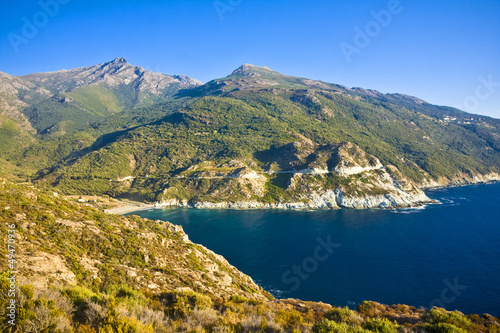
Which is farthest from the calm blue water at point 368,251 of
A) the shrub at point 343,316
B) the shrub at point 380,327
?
the shrub at point 380,327

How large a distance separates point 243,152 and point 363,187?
292ft

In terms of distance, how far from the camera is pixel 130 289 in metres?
16.5

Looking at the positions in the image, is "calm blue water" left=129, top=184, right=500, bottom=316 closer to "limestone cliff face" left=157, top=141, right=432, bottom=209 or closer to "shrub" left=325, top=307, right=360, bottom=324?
"limestone cliff face" left=157, top=141, right=432, bottom=209

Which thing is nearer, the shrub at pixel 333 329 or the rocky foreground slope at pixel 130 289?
the rocky foreground slope at pixel 130 289

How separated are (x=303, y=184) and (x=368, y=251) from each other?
258ft

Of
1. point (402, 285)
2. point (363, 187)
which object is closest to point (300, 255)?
point (402, 285)

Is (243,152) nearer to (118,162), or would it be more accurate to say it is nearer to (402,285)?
(118,162)

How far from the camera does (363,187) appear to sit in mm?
144750

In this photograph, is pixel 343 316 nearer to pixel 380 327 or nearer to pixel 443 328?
pixel 380 327

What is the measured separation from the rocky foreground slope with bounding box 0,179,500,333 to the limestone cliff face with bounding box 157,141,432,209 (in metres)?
106
